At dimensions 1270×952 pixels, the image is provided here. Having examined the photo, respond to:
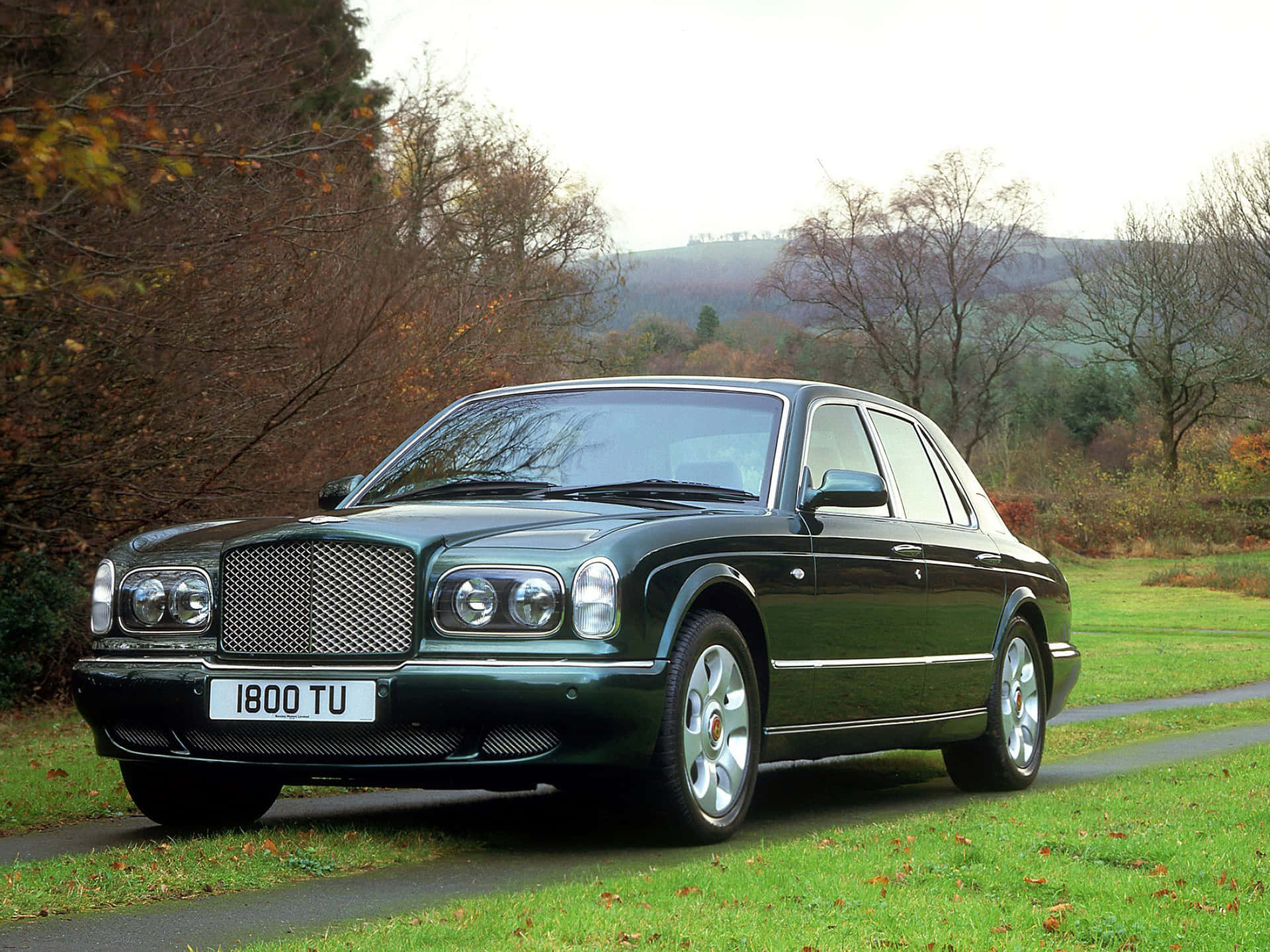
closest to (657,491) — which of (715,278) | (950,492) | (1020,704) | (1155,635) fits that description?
(950,492)

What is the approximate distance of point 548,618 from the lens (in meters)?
5.96

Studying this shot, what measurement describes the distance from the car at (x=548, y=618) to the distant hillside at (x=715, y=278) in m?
31.6

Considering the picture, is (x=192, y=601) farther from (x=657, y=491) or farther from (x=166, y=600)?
(x=657, y=491)

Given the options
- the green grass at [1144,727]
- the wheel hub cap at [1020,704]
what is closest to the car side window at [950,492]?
the wheel hub cap at [1020,704]

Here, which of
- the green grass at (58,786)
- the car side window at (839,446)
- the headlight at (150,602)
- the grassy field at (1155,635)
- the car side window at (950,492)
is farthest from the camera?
the grassy field at (1155,635)

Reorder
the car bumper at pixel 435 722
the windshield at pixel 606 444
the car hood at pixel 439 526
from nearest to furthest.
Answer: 1. the car bumper at pixel 435 722
2. the car hood at pixel 439 526
3. the windshield at pixel 606 444

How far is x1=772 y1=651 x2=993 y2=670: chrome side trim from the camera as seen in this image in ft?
23.3

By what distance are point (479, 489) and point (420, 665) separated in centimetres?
136

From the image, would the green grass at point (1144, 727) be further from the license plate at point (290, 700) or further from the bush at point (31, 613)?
the bush at point (31, 613)

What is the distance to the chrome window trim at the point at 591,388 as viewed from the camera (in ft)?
24.4

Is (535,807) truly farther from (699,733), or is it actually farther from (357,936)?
(357,936)

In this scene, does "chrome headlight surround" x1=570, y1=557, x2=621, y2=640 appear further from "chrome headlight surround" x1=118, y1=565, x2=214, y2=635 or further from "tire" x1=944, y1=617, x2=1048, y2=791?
"tire" x1=944, y1=617, x2=1048, y2=791

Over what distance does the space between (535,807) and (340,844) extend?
1.83 m

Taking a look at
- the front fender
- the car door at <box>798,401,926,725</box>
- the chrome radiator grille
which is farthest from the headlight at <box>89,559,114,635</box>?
the car door at <box>798,401,926,725</box>
